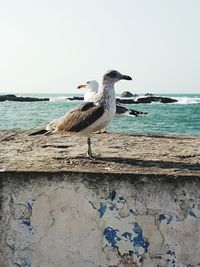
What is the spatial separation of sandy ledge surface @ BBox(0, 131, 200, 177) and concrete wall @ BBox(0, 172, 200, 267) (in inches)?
5.7

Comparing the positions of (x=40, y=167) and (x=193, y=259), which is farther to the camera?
(x=40, y=167)

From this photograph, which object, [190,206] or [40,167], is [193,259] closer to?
[190,206]

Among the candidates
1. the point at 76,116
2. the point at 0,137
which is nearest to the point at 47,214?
the point at 76,116

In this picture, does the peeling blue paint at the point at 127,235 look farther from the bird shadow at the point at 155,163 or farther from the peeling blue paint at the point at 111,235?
the bird shadow at the point at 155,163

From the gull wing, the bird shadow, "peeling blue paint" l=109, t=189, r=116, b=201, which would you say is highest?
the gull wing

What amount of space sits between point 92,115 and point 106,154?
534 millimetres

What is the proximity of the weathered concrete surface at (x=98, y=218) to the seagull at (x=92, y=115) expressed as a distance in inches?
43.9

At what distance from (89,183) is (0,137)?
11.0ft

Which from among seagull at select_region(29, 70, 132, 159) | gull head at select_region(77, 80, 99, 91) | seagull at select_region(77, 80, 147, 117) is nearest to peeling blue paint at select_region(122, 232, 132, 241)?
seagull at select_region(29, 70, 132, 159)

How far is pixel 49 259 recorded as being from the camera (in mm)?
3943

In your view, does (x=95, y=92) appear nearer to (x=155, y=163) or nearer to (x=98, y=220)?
(x=155, y=163)

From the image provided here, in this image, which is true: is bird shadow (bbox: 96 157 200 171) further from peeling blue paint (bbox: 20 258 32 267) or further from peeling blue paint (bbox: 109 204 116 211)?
peeling blue paint (bbox: 20 258 32 267)

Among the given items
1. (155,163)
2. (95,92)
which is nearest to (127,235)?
(155,163)

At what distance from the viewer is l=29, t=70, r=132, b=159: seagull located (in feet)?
Answer: 16.7
